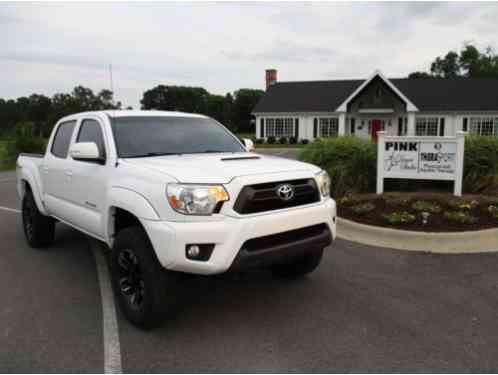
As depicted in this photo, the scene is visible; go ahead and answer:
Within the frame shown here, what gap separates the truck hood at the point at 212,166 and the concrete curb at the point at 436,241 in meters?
2.81

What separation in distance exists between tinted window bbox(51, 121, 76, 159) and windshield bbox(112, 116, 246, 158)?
46.9 inches

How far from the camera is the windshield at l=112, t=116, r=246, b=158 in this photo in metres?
4.51

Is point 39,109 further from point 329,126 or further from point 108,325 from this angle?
point 108,325

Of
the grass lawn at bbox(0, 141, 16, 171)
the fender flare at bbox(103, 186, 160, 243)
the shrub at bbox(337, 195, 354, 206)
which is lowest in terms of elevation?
the grass lawn at bbox(0, 141, 16, 171)

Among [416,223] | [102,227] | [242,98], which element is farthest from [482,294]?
[242,98]

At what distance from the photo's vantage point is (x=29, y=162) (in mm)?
6574

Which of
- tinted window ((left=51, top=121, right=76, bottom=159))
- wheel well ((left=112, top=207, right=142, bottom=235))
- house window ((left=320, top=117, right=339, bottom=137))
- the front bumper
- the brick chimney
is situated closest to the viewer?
the front bumper

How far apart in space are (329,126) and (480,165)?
29.1m

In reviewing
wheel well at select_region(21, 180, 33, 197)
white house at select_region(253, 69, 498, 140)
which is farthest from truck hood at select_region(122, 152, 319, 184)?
white house at select_region(253, 69, 498, 140)

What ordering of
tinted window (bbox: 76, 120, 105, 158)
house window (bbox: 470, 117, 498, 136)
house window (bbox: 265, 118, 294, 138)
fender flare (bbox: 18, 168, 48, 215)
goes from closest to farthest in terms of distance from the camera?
tinted window (bbox: 76, 120, 105, 158)
fender flare (bbox: 18, 168, 48, 215)
house window (bbox: 470, 117, 498, 136)
house window (bbox: 265, 118, 294, 138)

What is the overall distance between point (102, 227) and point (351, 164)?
6228mm

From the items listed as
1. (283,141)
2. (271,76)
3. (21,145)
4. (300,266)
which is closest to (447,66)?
(271,76)

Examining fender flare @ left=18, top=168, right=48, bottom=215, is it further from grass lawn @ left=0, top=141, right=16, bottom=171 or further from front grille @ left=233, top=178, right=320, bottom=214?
grass lawn @ left=0, top=141, right=16, bottom=171

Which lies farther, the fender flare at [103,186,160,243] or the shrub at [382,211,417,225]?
the shrub at [382,211,417,225]
